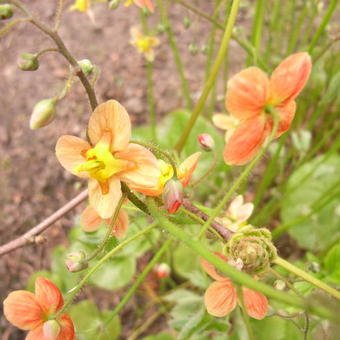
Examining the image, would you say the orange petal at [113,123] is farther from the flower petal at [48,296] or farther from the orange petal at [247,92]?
the flower petal at [48,296]

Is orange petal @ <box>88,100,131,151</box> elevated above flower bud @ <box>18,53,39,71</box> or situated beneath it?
situated beneath

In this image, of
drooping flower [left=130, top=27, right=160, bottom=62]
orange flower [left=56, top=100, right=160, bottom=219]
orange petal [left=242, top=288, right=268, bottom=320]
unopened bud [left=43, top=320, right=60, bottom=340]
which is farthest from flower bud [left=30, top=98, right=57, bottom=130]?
drooping flower [left=130, top=27, right=160, bottom=62]

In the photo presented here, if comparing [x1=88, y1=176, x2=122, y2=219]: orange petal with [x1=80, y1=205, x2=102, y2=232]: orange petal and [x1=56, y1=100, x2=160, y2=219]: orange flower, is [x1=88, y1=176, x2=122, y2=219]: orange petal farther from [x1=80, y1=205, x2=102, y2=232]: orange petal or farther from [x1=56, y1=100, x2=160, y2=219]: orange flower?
[x1=80, y1=205, x2=102, y2=232]: orange petal

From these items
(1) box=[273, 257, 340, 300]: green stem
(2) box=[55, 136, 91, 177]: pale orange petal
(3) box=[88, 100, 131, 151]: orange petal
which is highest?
(3) box=[88, 100, 131, 151]: orange petal

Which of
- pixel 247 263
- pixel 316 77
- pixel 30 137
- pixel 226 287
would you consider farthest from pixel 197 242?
pixel 30 137

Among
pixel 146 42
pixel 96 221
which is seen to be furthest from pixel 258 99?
pixel 146 42

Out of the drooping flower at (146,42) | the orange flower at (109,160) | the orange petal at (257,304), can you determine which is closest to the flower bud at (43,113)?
the orange flower at (109,160)
